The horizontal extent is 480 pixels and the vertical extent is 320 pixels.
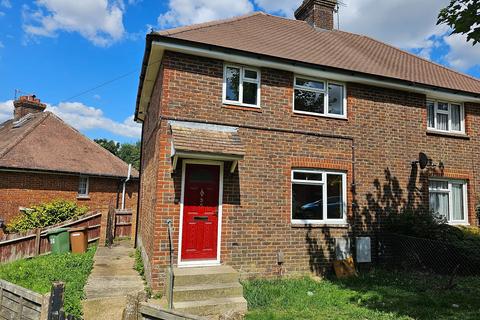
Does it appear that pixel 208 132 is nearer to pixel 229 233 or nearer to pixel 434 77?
pixel 229 233

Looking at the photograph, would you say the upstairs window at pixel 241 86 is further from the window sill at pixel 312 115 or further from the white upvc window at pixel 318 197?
the white upvc window at pixel 318 197

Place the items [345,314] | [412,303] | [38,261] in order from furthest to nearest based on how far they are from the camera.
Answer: [38,261] → [412,303] → [345,314]

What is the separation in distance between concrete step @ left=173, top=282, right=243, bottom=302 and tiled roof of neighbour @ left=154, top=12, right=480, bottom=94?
5492 millimetres

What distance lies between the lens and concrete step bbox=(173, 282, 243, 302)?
688 cm

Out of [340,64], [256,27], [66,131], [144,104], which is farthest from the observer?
[66,131]

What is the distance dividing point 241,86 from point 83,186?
13910 millimetres

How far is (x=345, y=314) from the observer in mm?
6434

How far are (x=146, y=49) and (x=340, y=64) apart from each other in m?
5.44

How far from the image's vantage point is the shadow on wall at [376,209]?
9.38 m

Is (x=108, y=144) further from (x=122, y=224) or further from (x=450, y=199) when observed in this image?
(x=450, y=199)

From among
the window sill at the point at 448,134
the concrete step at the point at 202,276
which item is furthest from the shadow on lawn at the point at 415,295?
the window sill at the point at 448,134

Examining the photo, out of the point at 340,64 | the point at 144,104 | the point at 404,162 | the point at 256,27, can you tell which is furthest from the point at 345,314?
the point at 144,104

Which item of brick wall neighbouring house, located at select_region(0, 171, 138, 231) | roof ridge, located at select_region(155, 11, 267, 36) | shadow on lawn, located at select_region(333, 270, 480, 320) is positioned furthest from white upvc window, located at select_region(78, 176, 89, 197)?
shadow on lawn, located at select_region(333, 270, 480, 320)

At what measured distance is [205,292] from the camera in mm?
7004
